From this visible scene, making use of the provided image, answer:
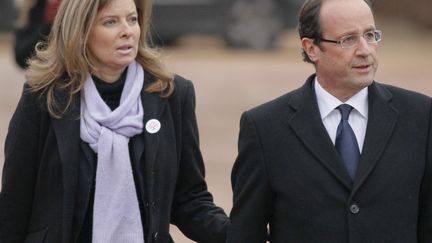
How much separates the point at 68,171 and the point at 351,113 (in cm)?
118

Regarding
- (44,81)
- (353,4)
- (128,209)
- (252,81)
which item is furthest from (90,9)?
(252,81)

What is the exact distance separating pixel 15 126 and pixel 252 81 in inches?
433

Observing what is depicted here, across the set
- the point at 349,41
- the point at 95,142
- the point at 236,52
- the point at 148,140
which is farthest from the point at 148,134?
the point at 236,52

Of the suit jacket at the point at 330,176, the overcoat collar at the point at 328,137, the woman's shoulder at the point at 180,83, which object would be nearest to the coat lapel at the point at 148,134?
the woman's shoulder at the point at 180,83

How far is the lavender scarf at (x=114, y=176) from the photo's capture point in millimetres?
5090

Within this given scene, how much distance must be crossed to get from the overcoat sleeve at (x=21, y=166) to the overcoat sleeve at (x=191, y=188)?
59 cm

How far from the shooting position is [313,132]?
463cm

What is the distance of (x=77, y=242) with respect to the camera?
5168 millimetres

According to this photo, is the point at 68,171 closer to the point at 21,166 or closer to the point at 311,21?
the point at 21,166

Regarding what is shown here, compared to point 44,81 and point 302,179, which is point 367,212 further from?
point 44,81

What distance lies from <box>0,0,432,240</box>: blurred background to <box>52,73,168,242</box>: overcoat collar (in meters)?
6.41

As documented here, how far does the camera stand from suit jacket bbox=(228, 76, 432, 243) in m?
4.52

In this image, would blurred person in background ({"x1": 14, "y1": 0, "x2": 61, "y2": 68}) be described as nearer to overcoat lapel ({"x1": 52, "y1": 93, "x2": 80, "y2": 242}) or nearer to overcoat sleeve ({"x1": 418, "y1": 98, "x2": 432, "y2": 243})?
overcoat lapel ({"x1": 52, "y1": 93, "x2": 80, "y2": 242})

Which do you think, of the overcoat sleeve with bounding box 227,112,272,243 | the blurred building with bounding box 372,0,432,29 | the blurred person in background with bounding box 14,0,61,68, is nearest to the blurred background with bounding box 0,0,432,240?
the blurred building with bounding box 372,0,432,29
